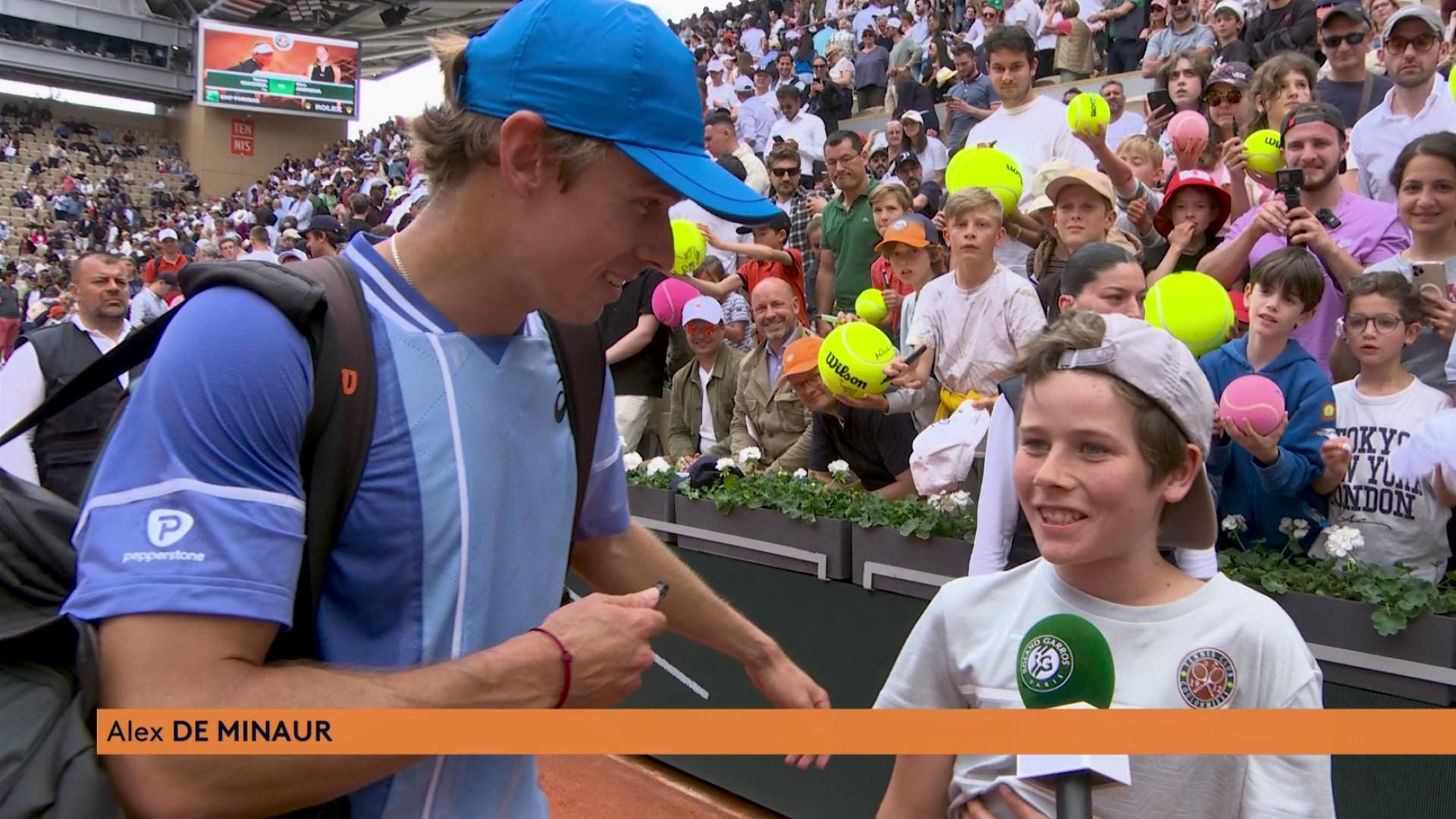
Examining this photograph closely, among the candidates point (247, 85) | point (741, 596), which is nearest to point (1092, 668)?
point (741, 596)

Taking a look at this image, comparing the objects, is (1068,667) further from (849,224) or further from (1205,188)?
(849,224)

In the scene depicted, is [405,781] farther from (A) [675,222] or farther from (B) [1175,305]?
(A) [675,222]

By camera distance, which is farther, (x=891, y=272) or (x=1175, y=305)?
(x=891, y=272)

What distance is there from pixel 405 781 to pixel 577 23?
3.39 feet

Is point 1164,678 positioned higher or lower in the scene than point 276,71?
lower

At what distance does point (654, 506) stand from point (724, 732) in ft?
12.8

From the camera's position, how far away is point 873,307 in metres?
6.71

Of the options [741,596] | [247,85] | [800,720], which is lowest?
[741,596]

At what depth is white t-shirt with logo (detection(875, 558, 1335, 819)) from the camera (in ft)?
5.82

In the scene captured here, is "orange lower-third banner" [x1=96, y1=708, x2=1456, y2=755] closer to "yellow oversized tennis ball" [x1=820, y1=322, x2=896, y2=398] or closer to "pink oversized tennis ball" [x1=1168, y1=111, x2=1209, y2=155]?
"yellow oversized tennis ball" [x1=820, y1=322, x2=896, y2=398]

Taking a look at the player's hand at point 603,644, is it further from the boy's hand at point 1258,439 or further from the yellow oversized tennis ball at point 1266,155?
the yellow oversized tennis ball at point 1266,155

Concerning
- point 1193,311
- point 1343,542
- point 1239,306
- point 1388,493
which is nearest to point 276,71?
point 1239,306

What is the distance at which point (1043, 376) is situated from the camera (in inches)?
79.9

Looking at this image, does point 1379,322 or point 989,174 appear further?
point 989,174
